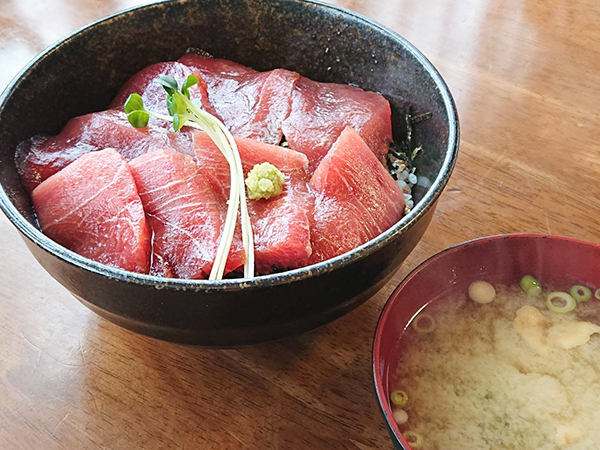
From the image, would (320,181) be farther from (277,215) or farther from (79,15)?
(79,15)

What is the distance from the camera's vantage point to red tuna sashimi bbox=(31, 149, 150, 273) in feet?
3.45

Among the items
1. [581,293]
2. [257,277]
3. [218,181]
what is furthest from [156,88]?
[581,293]

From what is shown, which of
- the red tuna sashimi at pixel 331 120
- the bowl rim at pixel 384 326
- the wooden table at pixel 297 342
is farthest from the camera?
the red tuna sashimi at pixel 331 120

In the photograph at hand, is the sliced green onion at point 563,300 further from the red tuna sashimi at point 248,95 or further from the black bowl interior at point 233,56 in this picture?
the red tuna sashimi at point 248,95

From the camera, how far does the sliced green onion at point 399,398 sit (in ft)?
3.13

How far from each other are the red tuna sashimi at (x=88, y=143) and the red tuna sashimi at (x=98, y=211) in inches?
2.7

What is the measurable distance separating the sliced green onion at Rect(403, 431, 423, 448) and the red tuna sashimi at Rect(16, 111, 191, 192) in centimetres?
66

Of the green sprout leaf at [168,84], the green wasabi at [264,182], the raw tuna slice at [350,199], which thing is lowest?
the raw tuna slice at [350,199]

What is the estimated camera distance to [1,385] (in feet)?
3.67

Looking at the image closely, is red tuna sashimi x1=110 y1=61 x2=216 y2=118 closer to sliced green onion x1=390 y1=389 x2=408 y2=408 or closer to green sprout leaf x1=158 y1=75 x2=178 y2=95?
green sprout leaf x1=158 y1=75 x2=178 y2=95

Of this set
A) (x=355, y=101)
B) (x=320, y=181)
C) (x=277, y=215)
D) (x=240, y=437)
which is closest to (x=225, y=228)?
(x=277, y=215)

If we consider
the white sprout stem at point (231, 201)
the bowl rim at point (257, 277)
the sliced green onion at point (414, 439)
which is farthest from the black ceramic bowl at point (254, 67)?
Answer: the sliced green onion at point (414, 439)

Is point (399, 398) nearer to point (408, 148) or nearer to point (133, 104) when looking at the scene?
point (408, 148)

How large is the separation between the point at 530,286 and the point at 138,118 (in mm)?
752
